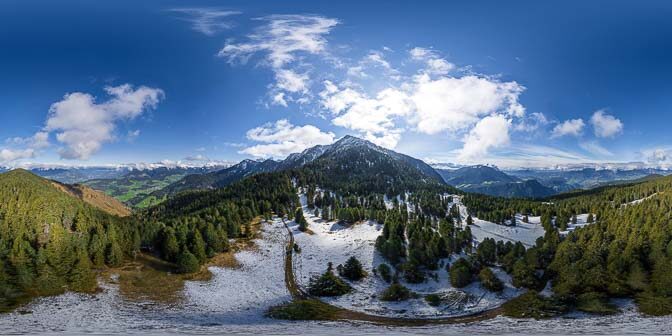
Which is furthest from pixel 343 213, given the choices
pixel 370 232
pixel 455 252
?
pixel 455 252

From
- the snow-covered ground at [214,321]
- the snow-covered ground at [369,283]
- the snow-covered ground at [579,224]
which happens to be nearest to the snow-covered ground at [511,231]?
the snow-covered ground at [579,224]

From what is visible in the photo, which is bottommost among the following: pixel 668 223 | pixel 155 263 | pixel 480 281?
pixel 480 281

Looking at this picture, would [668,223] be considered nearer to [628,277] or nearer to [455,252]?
[628,277]

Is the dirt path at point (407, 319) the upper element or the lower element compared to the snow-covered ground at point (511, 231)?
lower

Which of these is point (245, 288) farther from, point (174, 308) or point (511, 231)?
point (511, 231)

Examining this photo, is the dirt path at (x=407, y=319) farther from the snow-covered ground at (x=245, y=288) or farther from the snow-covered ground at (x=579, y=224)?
the snow-covered ground at (x=579, y=224)
